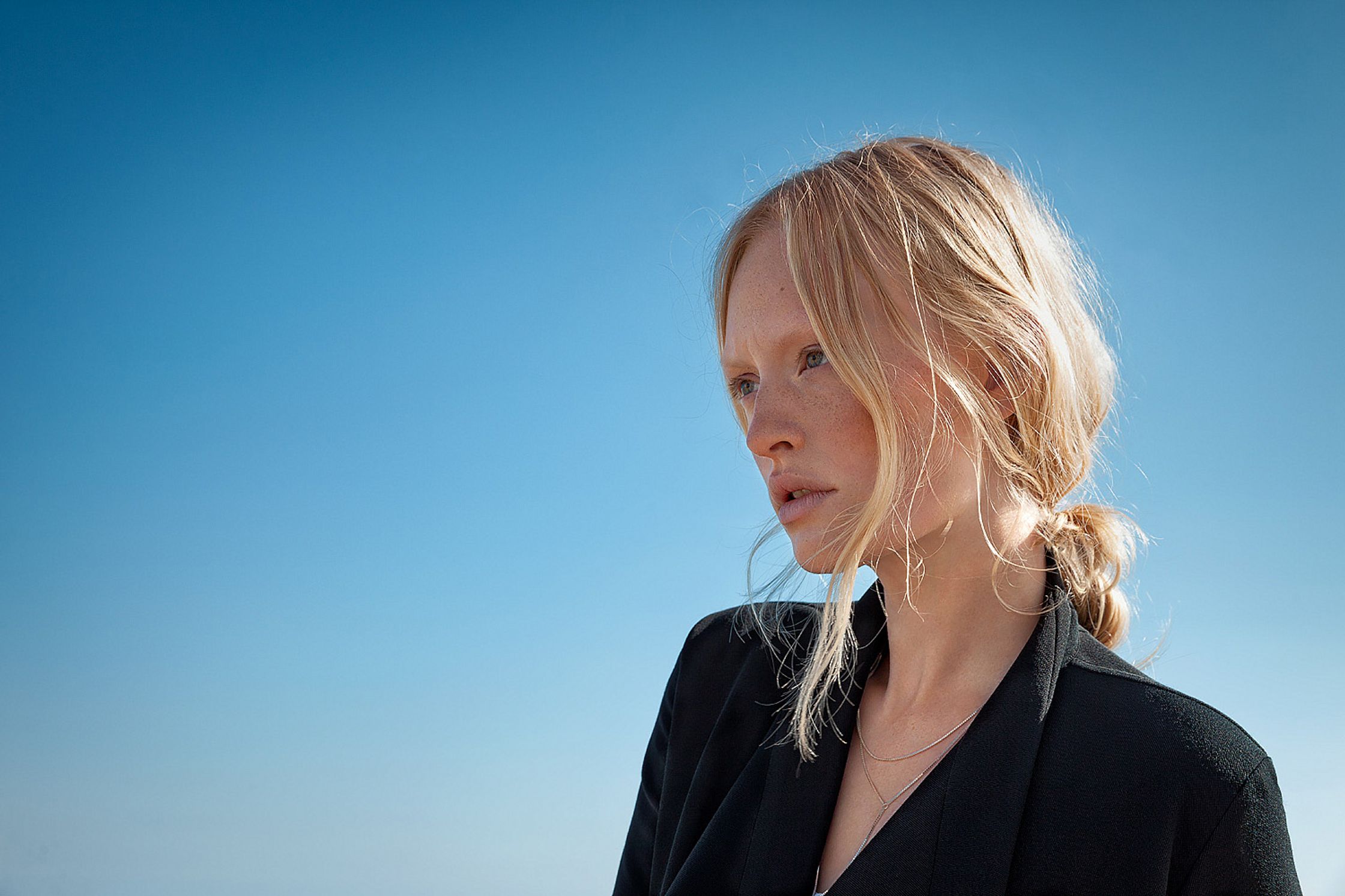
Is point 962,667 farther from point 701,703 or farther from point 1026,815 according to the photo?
point 701,703

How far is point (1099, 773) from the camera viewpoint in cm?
154

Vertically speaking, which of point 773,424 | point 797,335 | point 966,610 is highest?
point 797,335

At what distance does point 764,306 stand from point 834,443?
30 cm

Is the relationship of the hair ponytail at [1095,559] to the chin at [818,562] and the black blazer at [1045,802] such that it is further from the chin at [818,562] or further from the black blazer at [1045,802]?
the chin at [818,562]

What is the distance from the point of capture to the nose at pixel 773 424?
5.58ft

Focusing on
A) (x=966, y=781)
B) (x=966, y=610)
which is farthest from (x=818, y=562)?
(x=966, y=781)

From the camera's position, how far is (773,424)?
5.61ft

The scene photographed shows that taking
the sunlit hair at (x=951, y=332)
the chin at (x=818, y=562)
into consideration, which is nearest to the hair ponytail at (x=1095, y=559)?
the sunlit hair at (x=951, y=332)

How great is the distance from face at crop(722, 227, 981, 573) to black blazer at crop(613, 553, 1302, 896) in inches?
12.1

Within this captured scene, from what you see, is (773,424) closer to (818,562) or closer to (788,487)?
(788,487)

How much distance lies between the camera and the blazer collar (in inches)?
60.9

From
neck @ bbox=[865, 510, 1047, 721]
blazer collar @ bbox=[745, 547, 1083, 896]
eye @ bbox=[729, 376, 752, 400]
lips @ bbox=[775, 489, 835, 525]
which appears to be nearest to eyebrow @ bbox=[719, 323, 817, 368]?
eye @ bbox=[729, 376, 752, 400]

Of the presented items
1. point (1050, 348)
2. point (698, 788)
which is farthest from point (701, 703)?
point (1050, 348)

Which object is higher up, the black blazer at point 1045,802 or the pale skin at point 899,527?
the pale skin at point 899,527
